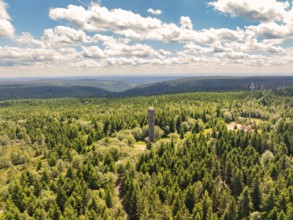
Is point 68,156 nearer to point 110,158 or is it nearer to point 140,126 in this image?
point 110,158

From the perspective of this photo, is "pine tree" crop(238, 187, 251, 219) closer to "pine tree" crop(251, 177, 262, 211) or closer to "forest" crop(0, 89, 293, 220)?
"forest" crop(0, 89, 293, 220)

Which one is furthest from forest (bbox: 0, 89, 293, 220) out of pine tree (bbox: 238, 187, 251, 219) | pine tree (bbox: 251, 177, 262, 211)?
pine tree (bbox: 238, 187, 251, 219)

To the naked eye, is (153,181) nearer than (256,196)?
No

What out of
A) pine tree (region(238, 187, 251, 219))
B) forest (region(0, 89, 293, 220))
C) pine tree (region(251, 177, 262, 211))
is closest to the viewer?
forest (region(0, 89, 293, 220))

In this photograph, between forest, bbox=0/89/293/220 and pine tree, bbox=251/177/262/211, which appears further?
pine tree, bbox=251/177/262/211

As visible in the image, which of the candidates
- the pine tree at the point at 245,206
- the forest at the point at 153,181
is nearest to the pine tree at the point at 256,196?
the forest at the point at 153,181

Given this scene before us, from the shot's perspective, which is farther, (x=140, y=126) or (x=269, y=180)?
(x=140, y=126)

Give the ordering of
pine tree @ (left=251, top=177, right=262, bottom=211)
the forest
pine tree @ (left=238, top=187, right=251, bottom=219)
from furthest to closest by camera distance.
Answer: pine tree @ (left=251, top=177, right=262, bottom=211)
pine tree @ (left=238, top=187, right=251, bottom=219)
the forest

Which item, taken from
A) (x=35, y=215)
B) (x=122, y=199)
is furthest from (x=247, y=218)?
(x=35, y=215)

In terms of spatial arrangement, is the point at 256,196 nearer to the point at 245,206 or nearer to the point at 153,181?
the point at 245,206

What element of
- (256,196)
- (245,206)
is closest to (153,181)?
(245,206)

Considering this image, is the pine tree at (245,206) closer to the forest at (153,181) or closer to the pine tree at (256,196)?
the forest at (153,181)
